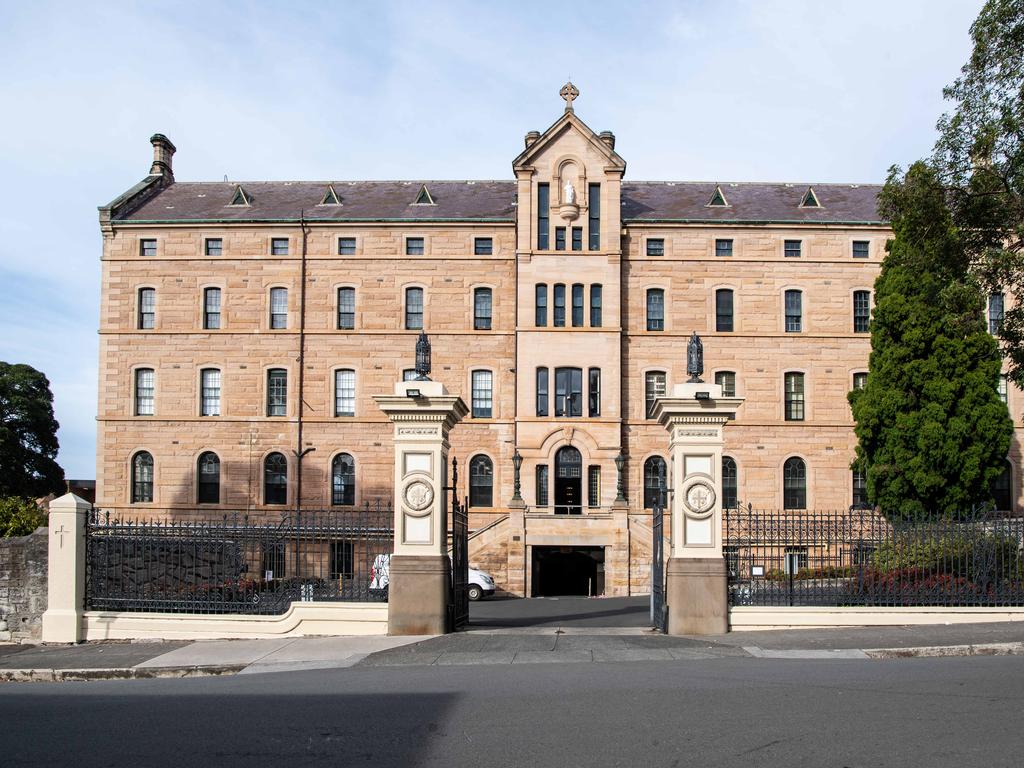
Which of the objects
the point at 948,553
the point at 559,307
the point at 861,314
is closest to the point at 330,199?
the point at 559,307

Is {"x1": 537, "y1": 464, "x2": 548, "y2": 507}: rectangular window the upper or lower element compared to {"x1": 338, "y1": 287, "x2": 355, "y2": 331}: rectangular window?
lower

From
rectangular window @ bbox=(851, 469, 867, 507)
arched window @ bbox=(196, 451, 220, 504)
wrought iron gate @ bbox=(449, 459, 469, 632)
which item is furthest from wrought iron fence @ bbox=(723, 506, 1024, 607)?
arched window @ bbox=(196, 451, 220, 504)

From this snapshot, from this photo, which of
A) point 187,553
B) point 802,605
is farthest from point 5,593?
point 802,605

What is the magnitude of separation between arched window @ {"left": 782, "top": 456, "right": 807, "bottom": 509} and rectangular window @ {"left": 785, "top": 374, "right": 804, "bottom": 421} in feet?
5.54

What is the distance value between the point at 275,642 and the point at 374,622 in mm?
1547

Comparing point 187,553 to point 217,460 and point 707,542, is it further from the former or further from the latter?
point 217,460

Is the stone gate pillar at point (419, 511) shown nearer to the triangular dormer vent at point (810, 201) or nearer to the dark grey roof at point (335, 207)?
the dark grey roof at point (335, 207)

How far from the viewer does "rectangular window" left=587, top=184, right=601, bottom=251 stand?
43.9m

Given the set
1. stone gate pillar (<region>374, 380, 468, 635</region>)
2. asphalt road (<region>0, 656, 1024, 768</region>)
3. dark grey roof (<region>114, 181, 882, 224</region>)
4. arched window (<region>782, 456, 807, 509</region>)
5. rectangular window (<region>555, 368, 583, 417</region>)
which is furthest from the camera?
dark grey roof (<region>114, 181, 882, 224</region>)

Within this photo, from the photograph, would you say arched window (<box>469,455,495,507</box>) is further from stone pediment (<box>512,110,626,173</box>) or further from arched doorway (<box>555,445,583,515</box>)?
stone pediment (<box>512,110,626,173</box>)

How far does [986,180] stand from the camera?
21.2 metres

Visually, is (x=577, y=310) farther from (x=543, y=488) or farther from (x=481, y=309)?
(x=543, y=488)

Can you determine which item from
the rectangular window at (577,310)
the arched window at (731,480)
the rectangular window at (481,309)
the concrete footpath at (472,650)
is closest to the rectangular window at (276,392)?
the rectangular window at (481,309)

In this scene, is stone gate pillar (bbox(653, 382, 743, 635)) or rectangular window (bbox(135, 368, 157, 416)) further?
rectangular window (bbox(135, 368, 157, 416))
